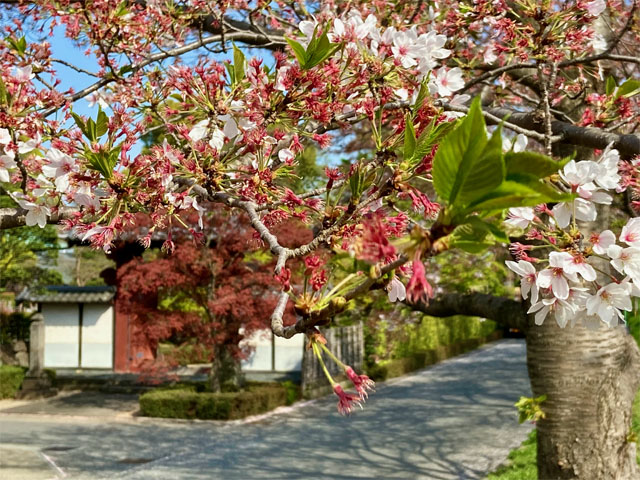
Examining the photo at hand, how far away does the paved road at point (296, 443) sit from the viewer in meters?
8.35

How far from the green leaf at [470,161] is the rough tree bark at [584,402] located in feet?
13.4

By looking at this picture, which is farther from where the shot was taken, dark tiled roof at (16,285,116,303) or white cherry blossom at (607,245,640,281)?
dark tiled roof at (16,285,116,303)

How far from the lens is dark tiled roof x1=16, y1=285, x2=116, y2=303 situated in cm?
1847

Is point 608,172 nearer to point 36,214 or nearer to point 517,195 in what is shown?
point 517,195

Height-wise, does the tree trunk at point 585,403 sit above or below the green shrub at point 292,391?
above

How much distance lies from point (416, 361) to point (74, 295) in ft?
33.2

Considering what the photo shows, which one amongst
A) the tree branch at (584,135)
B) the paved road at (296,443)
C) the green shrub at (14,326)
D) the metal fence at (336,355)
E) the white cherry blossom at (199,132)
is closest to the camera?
the white cherry blossom at (199,132)

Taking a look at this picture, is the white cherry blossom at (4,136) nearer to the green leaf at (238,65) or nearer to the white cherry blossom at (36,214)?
the white cherry blossom at (36,214)

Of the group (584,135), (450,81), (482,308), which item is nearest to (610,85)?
(584,135)

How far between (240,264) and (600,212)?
28.4 ft

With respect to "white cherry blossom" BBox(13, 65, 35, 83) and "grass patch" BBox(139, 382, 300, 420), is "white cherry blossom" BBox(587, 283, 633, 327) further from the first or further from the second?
"grass patch" BBox(139, 382, 300, 420)

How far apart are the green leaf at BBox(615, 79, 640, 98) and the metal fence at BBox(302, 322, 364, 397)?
1204 centimetres

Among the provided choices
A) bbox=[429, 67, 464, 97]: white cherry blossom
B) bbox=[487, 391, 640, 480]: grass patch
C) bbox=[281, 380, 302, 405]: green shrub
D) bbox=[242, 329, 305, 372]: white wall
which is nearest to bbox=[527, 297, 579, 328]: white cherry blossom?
bbox=[429, 67, 464, 97]: white cherry blossom

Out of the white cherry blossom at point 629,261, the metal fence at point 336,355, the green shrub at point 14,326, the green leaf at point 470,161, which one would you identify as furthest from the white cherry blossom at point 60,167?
the green shrub at point 14,326
